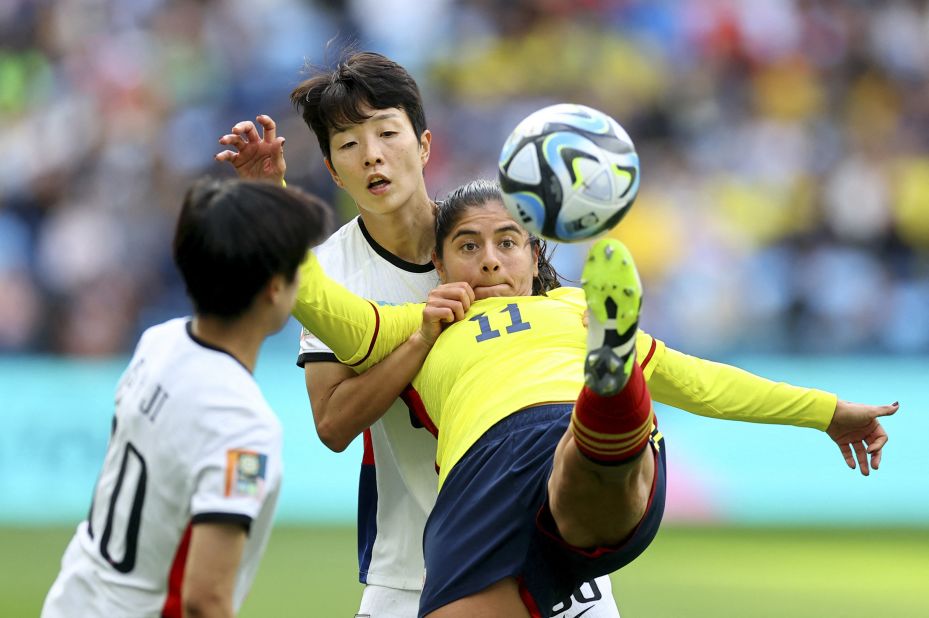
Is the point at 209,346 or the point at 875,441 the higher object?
the point at 875,441

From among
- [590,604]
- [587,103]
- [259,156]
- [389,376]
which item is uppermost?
[587,103]

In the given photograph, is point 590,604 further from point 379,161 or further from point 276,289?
point 276,289

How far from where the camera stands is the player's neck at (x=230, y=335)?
317 centimetres

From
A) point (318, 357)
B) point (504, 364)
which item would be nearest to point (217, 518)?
point (504, 364)

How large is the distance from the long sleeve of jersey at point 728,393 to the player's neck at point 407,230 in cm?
95

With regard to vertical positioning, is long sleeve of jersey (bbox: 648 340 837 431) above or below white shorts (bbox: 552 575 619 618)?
above

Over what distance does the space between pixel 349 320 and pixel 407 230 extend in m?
0.65

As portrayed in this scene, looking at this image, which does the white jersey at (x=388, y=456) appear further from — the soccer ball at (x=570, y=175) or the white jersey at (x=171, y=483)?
the white jersey at (x=171, y=483)

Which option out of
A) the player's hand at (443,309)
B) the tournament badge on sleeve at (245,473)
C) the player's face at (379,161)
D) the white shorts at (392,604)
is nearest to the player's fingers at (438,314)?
the player's hand at (443,309)

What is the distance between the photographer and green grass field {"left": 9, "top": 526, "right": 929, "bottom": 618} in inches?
303

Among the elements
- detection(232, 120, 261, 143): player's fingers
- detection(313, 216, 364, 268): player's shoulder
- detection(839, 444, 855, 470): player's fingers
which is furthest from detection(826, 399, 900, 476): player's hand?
detection(232, 120, 261, 143): player's fingers

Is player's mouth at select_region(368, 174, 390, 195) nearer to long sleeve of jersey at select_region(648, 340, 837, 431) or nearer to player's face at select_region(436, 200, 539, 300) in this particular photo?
player's face at select_region(436, 200, 539, 300)

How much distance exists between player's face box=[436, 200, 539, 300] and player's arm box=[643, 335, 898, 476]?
531 mm

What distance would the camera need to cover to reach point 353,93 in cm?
469
